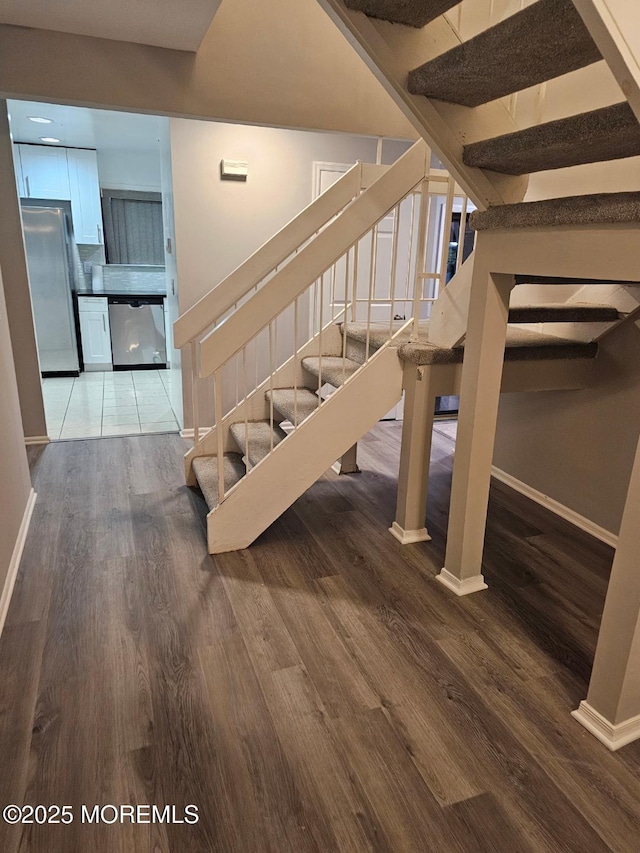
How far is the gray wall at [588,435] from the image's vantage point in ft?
8.76

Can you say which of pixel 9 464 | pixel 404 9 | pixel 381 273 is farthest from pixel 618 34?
pixel 381 273

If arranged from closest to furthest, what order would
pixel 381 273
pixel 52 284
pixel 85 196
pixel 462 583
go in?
pixel 462 583 → pixel 381 273 → pixel 52 284 → pixel 85 196

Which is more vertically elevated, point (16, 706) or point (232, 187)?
Answer: point (232, 187)

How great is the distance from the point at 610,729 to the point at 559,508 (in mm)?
1635

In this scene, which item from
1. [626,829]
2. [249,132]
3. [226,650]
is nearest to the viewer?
[626,829]

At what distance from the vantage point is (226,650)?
6.34 ft

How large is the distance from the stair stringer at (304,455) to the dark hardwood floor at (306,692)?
0.14m

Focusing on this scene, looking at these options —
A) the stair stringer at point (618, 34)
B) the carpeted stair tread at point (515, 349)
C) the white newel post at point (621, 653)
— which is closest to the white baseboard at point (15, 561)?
the carpeted stair tread at point (515, 349)

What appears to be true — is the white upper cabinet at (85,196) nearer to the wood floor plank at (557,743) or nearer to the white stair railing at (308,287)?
the white stair railing at (308,287)

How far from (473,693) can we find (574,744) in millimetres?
305

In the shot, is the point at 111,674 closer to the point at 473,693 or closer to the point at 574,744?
the point at 473,693

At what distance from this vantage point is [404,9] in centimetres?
158

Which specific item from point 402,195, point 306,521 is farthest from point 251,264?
point 306,521

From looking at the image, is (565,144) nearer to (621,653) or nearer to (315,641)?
(621,653)
